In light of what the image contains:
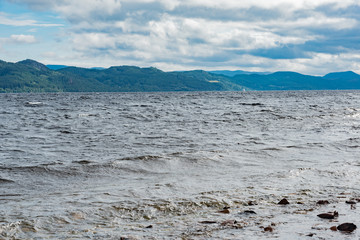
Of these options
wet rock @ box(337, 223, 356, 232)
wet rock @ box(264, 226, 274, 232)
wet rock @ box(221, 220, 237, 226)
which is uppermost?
wet rock @ box(337, 223, 356, 232)

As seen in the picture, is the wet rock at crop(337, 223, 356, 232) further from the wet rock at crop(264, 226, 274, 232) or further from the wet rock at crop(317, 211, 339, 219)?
the wet rock at crop(264, 226, 274, 232)

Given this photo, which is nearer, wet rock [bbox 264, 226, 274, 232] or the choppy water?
wet rock [bbox 264, 226, 274, 232]

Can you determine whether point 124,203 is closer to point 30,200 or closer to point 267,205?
point 30,200

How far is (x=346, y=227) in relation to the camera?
6684 mm

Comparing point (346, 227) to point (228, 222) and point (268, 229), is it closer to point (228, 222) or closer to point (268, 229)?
point (268, 229)

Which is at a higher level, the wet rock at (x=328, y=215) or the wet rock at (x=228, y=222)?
the wet rock at (x=328, y=215)

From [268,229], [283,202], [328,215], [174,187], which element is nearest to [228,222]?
[268,229]

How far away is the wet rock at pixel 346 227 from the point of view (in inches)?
261

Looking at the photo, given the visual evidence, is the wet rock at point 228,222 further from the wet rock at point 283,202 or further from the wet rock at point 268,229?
the wet rock at point 283,202

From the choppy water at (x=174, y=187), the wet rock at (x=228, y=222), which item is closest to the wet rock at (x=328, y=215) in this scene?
the choppy water at (x=174, y=187)

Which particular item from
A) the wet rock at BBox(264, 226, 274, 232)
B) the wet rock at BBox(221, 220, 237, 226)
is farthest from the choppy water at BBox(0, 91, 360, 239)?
the wet rock at BBox(264, 226, 274, 232)

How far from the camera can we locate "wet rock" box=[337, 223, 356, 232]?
6640mm

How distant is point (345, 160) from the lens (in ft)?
50.2

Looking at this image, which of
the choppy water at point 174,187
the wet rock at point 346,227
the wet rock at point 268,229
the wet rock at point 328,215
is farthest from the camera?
the wet rock at point 328,215
